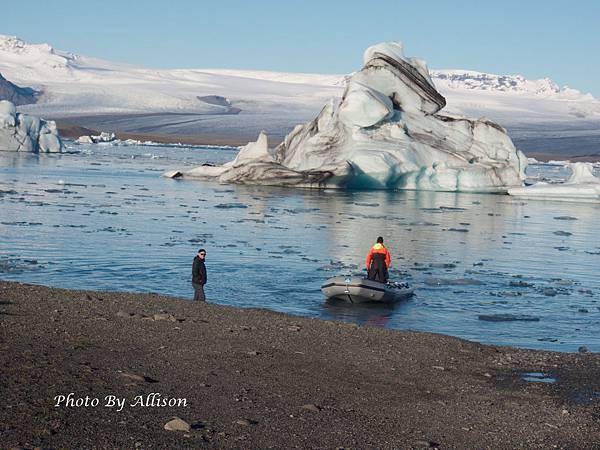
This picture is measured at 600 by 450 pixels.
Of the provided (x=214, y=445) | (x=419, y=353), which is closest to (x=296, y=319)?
(x=419, y=353)

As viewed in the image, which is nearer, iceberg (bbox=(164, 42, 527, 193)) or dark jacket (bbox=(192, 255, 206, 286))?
dark jacket (bbox=(192, 255, 206, 286))

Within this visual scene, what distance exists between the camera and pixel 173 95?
474 ft

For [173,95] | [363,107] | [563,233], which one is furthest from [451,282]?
[173,95]

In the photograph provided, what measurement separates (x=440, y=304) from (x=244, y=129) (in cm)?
11363

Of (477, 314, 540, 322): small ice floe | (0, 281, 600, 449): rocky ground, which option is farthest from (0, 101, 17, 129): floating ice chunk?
(0, 281, 600, 449): rocky ground

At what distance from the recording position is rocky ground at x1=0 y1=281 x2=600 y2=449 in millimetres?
6074

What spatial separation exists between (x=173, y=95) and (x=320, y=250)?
5086 inches

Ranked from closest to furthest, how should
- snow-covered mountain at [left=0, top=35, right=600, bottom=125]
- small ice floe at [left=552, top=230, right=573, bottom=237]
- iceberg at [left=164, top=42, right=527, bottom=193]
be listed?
small ice floe at [left=552, top=230, right=573, bottom=237]
iceberg at [left=164, top=42, right=527, bottom=193]
snow-covered mountain at [left=0, top=35, right=600, bottom=125]

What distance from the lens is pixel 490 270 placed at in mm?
16969

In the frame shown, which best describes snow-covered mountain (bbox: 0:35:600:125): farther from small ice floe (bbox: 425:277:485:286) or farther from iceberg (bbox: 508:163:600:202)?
small ice floe (bbox: 425:277:485:286)

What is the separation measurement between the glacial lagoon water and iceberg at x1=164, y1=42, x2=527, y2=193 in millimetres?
1429

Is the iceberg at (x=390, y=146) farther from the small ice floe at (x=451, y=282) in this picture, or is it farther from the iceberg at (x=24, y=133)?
the iceberg at (x=24, y=133)

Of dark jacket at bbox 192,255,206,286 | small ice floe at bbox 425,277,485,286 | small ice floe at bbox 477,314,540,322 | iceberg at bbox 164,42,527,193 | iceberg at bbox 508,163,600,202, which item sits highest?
iceberg at bbox 164,42,527,193

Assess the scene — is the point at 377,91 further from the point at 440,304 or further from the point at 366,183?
the point at 440,304
